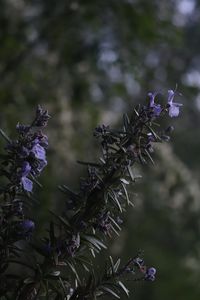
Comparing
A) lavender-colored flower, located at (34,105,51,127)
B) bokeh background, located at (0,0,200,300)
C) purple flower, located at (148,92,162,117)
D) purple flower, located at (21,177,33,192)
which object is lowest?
purple flower, located at (21,177,33,192)

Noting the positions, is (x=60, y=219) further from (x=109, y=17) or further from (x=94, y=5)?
(x=109, y=17)

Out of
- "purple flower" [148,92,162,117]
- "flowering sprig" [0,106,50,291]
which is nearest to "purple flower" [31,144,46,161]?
"flowering sprig" [0,106,50,291]

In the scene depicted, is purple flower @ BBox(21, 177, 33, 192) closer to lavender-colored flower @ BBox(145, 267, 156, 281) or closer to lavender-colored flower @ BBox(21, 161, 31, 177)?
lavender-colored flower @ BBox(21, 161, 31, 177)

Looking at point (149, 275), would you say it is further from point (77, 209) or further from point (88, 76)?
point (88, 76)

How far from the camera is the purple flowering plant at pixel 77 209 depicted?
1.10m

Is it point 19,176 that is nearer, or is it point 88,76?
point 19,176

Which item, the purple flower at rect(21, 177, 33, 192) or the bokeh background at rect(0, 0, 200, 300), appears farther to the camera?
the bokeh background at rect(0, 0, 200, 300)

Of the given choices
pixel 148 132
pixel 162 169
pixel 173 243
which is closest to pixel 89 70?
pixel 162 169

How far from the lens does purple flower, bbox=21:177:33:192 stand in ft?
3.54

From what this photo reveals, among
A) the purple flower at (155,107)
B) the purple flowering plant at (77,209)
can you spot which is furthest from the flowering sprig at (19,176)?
the purple flower at (155,107)

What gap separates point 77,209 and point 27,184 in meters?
0.10

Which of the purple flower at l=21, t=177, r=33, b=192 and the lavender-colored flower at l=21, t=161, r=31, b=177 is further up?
the lavender-colored flower at l=21, t=161, r=31, b=177

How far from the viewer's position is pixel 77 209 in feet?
3.71

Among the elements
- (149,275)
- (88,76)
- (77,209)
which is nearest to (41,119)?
(77,209)
